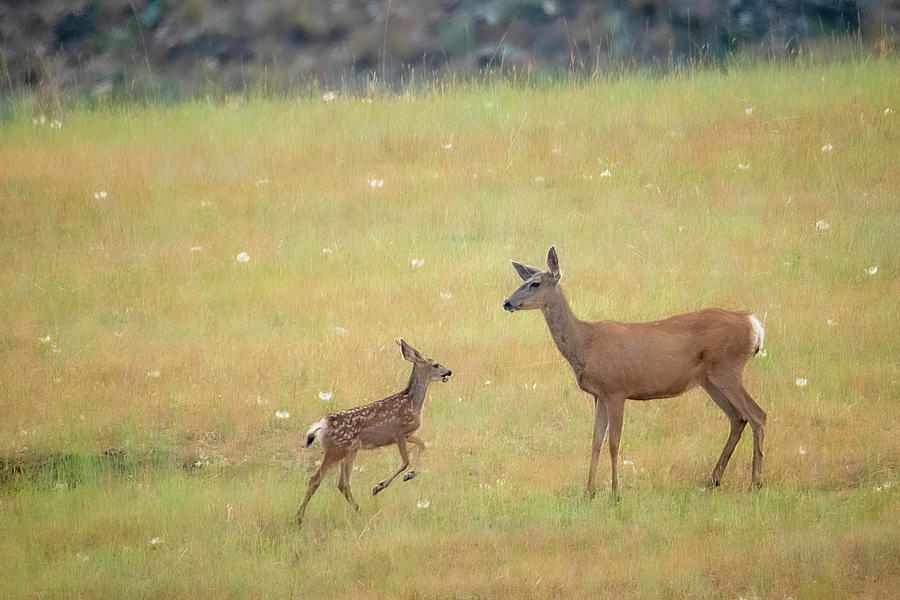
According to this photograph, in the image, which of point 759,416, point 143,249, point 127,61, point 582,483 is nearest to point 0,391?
point 143,249

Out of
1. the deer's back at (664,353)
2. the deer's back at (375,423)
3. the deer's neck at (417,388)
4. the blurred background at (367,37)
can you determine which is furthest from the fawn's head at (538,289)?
the blurred background at (367,37)

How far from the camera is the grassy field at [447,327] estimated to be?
8.73m

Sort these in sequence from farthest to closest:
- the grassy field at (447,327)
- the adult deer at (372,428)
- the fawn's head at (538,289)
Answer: the fawn's head at (538,289), the adult deer at (372,428), the grassy field at (447,327)

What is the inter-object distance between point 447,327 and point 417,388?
10.4ft

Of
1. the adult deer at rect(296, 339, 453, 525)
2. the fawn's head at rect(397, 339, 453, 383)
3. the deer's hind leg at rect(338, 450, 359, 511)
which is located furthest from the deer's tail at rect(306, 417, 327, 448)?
the fawn's head at rect(397, 339, 453, 383)

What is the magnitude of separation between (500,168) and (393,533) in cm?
797

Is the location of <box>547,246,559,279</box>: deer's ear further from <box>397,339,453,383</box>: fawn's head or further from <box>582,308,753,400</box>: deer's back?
<box>397,339,453,383</box>: fawn's head

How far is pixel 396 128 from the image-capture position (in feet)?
56.1

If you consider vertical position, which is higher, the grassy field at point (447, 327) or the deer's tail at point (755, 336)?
the deer's tail at point (755, 336)

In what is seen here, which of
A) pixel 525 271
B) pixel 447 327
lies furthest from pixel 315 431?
pixel 447 327

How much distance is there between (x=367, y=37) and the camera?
784 inches

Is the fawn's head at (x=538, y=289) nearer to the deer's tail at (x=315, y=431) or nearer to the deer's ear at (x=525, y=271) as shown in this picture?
the deer's ear at (x=525, y=271)

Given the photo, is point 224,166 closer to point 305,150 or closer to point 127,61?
point 305,150

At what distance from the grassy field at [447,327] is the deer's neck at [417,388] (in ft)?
2.26
